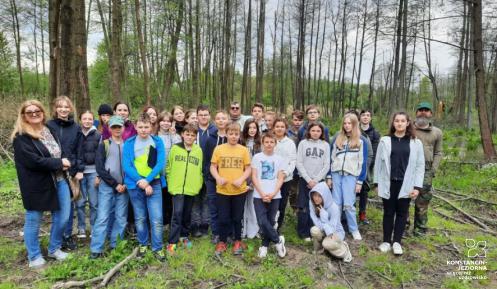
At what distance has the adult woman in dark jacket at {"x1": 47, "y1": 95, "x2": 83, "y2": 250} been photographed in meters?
4.18

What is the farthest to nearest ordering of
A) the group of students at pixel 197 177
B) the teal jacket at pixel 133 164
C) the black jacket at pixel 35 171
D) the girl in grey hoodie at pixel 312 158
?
the girl in grey hoodie at pixel 312 158 → the teal jacket at pixel 133 164 → the group of students at pixel 197 177 → the black jacket at pixel 35 171

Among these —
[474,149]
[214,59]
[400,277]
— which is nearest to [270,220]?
[400,277]

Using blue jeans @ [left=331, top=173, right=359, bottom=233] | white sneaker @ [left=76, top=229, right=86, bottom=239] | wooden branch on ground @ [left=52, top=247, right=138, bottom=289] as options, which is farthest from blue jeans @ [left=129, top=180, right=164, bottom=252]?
blue jeans @ [left=331, top=173, right=359, bottom=233]

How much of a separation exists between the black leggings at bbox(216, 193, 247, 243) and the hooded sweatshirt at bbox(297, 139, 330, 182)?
1.03 m

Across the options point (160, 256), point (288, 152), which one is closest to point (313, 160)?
point (288, 152)

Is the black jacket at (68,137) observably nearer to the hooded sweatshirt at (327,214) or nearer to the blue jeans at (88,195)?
the blue jeans at (88,195)

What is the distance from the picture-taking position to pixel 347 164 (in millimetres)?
4691

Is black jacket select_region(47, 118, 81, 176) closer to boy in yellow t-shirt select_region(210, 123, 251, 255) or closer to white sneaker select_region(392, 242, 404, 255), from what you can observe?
boy in yellow t-shirt select_region(210, 123, 251, 255)

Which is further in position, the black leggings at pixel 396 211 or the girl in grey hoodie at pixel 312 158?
the girl in grey hoodie at pixel 312 158

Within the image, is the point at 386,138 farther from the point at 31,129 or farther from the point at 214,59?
the point at 214,59

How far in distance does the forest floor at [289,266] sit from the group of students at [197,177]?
19 cm

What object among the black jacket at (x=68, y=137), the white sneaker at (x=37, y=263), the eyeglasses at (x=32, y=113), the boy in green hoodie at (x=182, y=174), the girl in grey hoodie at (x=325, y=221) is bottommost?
the white sneaker at (x=37, y=263)

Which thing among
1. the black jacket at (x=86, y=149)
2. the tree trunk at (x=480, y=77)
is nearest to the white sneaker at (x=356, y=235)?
the black jacket at (x=86, y=149)

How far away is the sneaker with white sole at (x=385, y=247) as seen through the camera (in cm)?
450
